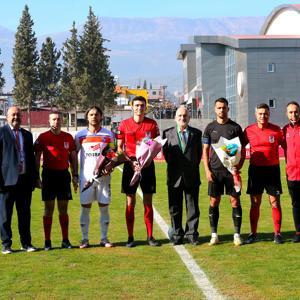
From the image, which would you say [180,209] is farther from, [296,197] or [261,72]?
[261,72]

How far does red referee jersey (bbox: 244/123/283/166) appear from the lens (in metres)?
7.89

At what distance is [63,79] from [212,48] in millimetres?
19646

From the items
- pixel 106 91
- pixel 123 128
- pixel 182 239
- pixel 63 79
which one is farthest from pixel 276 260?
pixel 63 79

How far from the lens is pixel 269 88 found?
167 feet

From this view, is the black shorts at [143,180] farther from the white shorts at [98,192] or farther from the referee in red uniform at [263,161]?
the referee in red uniform at [263,161]

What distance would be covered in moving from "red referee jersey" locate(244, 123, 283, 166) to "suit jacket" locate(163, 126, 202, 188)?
2.27ft

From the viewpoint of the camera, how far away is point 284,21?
209 ft

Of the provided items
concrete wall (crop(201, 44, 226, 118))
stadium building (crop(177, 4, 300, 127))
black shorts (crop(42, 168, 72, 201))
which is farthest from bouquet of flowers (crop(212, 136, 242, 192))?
concrete wall (crop(201, 44, 226, 118))

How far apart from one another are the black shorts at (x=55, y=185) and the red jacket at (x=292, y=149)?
2.95m

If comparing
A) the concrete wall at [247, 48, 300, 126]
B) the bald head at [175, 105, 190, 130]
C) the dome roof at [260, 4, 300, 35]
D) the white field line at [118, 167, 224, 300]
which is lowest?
the white field line at [118, 167, 224, 300]

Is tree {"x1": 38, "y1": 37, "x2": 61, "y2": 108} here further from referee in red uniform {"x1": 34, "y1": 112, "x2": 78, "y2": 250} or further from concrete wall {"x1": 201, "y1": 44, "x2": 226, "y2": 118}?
referee in red uniform {"x1": 34, "y1": 112, "x2": 78, "y2": 250}

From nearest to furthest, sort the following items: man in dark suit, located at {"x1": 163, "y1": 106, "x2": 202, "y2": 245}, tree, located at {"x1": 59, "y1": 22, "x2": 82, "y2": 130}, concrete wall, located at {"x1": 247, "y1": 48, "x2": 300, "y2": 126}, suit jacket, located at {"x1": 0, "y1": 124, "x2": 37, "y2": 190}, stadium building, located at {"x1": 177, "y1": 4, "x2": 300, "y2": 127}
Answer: suit jacket, located at {"x1": 0, "y1": 124, "x2": 37, "y2": 190} → man in dark suit, located at {"x1": 163, "y1": 106, "x2": 202, "y2": 245} → stadium building, located at {"x1": 177, "y1": 4, "x2": 300, "y2": 127} → concrete wall, located at {"x1": 247, "y1": 48, "x2": 300, "y2": 126} → tree, located at {"x1": 59, "y1": 22, "x2": 82, "y2": 130}

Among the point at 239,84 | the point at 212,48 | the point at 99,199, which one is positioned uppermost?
the point at 212,48

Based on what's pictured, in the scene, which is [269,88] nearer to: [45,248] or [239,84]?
[239,84]
